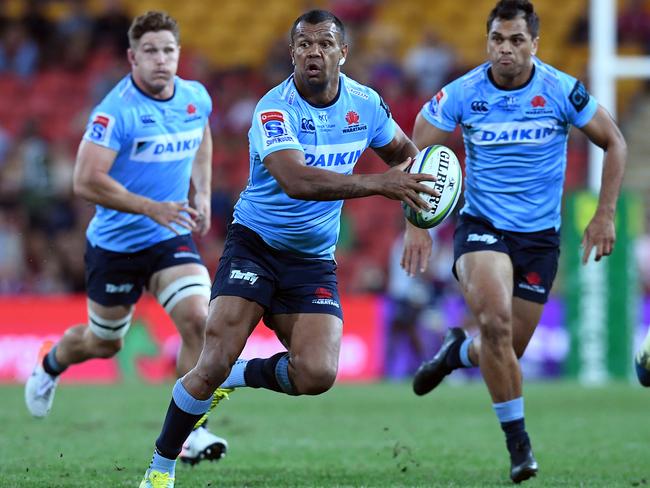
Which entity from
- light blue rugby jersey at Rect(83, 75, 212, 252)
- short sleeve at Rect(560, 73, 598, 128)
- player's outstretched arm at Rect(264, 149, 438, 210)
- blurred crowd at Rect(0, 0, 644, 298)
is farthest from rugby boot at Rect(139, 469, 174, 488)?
blurred crowd at Rect(0, 0, 644, 298)

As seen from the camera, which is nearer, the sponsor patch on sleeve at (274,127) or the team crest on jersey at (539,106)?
the sponsor patch on sleeve at (274,127)

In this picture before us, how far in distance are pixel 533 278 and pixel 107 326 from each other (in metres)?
2.92

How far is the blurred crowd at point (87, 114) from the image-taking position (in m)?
16.5

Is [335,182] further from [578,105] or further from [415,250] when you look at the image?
[578,105]

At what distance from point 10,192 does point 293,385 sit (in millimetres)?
11580

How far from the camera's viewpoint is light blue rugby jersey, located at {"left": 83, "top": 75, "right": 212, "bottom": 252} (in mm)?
7996

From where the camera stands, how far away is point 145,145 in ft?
26.6

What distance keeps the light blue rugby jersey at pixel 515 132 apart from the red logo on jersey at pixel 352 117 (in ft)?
4.08

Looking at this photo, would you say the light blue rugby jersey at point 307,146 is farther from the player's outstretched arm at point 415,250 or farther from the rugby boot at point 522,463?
the rugby boot at point 522,463

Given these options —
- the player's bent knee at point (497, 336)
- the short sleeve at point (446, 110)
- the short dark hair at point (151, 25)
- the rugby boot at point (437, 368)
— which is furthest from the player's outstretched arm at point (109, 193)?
the rugby boot at point (437, 368)

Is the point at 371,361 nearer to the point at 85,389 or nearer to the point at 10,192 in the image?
the point at 85,389

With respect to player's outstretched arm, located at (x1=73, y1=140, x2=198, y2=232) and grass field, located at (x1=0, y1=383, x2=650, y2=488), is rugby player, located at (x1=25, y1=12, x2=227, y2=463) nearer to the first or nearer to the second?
player's outstretched arm, located at (x1=73, y1=140, x2=198, y2=232)

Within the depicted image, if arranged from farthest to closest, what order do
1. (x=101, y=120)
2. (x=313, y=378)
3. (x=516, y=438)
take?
(x=101, y=120), (x=516, y=438), (x=313, y=378)

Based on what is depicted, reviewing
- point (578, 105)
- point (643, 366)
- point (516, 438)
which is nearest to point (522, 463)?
point (516, 438)
